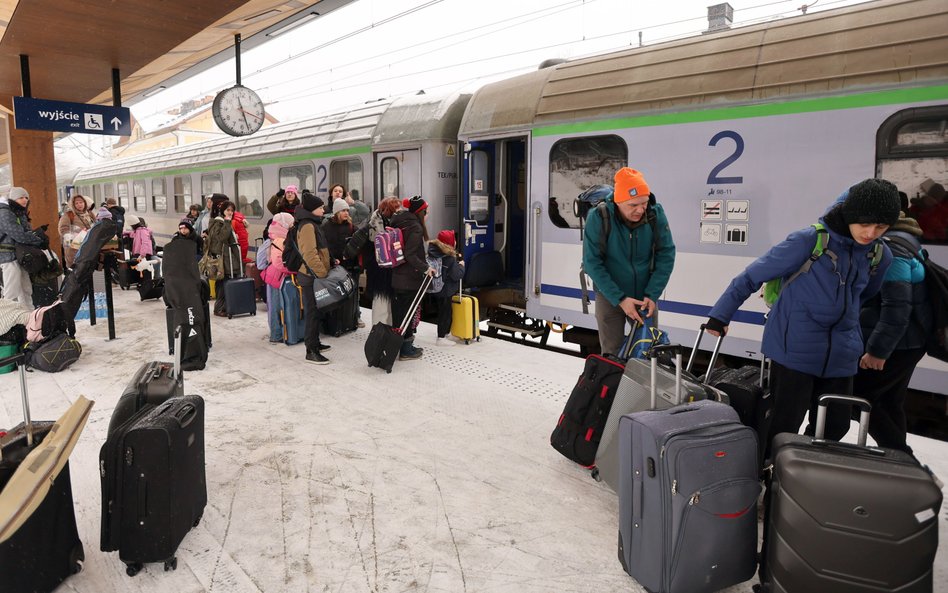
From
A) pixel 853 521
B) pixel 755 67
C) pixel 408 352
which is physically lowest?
pixel 408 352

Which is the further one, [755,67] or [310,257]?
[310,257]

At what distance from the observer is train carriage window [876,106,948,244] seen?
3875 millimetres

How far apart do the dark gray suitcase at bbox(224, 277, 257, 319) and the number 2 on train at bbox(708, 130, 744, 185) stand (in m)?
6.13

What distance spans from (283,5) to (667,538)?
6.54 meters

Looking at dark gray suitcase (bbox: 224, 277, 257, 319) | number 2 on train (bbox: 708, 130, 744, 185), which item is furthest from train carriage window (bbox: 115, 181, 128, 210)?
number 2 on train (bbox: 708, 130, 744, 185)

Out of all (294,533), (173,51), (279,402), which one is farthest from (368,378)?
(173,51)

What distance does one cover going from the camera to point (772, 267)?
283cm

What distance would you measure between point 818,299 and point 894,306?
20.5 inches

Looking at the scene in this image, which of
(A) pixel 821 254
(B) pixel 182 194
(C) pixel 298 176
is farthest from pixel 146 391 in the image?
(B) pixel 182 194

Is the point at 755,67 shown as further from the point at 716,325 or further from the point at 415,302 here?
the point at 415,302

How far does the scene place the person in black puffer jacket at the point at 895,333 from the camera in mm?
2953

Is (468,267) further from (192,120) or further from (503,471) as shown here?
(192,120)

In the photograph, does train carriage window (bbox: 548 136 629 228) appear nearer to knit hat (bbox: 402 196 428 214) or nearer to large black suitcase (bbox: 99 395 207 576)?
knit hat (bbox: 402 196 428 214)

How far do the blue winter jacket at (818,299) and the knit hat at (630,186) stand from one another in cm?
89
